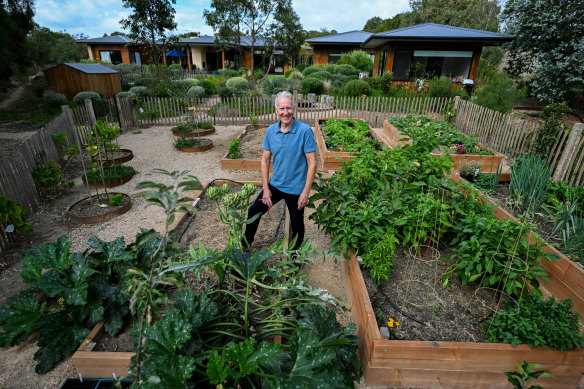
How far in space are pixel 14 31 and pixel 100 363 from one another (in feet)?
48.9

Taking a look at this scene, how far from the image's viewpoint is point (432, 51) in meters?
16.8

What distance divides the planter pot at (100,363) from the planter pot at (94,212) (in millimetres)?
2707

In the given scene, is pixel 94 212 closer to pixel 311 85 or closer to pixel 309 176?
pixel 309 176

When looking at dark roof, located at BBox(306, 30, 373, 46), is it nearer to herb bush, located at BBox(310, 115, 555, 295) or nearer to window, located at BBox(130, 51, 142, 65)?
window, located at BBox(130, 51, 142, 65)

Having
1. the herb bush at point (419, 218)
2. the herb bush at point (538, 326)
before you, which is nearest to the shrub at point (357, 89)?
the herb bush at point (419, 218)

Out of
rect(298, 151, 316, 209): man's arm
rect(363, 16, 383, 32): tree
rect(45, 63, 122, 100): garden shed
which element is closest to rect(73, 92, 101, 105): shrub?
rect(45, 63, 122, 100): garden shed

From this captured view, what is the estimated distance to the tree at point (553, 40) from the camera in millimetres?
11828

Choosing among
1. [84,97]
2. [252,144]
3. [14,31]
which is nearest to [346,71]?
[84,97]

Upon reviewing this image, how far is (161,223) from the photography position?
Answer: 4.44m

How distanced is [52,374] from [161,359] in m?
1.37

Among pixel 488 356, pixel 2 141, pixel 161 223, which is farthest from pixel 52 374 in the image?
pixel 2 141

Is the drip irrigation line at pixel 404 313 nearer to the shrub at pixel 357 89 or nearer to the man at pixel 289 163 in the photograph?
the man at pixel 289 163

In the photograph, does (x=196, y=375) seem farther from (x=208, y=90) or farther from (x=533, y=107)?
(x=533, y=107)

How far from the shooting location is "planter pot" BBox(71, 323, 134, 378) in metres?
2.12
